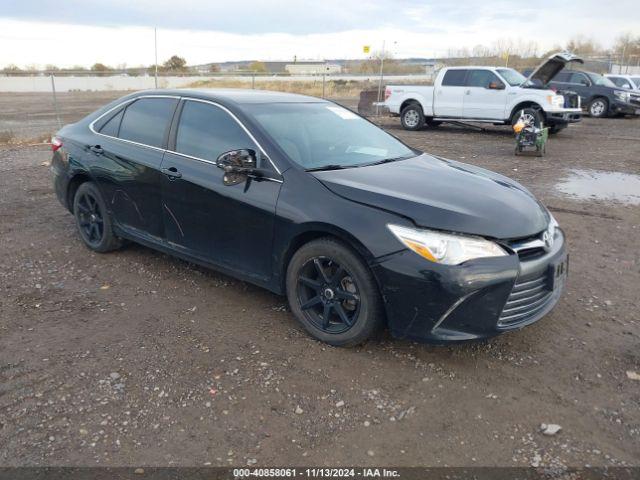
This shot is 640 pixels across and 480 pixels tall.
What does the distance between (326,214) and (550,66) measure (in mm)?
12293

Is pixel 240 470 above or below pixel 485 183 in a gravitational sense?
below

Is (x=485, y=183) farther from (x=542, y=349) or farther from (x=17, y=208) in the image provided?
(x=17, y=208)

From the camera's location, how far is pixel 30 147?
1243 cm

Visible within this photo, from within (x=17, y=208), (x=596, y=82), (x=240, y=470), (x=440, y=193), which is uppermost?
(x=596, y=82)

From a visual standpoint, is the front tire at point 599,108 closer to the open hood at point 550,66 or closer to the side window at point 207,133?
the open hood at point 550,66

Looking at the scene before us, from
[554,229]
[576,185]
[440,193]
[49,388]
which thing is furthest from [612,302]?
[576,185]

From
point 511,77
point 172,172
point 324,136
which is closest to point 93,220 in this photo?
point 172,172

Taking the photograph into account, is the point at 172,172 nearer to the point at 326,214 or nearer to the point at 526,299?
the point at 326,214

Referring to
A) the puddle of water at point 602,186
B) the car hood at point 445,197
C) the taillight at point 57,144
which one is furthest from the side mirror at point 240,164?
the puddle of water at point 602,186

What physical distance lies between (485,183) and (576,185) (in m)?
5.68

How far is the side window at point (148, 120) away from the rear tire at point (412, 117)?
493 inches

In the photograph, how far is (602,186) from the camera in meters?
8.66

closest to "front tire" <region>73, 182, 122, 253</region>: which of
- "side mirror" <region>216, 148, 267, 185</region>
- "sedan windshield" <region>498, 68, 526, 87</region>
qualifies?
"side mirror" <region>216, 148, 267, 185</region>

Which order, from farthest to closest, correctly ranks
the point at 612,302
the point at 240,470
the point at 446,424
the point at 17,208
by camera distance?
the point at 17,208 < the point at 612,302 < the point at 446,424 < the point at 240,470
